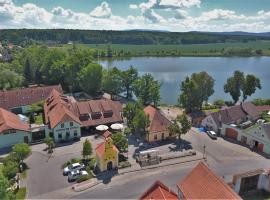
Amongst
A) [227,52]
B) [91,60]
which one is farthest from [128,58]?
[91,60]

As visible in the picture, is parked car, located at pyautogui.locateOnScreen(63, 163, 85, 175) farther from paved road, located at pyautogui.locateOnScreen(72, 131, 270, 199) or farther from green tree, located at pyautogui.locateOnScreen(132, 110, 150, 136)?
green tree, located at pyautogui.locateOnScreen(132, 110, 150, 136)

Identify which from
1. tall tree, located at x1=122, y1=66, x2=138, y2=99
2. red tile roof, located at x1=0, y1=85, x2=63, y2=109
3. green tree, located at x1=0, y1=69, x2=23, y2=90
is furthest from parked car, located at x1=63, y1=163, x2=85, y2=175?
green tree, located at x1=0, y1=69, x2=23, y2=90

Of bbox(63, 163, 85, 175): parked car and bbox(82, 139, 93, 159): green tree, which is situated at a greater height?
bbox(82, 139, 93, 159): green tree

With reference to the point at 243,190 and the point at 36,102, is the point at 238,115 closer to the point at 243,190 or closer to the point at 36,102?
the point at 243,190

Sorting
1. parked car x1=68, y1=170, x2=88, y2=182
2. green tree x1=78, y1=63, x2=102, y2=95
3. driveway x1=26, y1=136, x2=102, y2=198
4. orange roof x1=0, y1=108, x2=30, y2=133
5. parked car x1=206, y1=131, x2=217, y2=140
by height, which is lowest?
driveway x1=26, y1=136, x2=102, y2=198

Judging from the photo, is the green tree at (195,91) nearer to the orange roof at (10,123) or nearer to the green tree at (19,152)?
the orange roof at (10,123)
